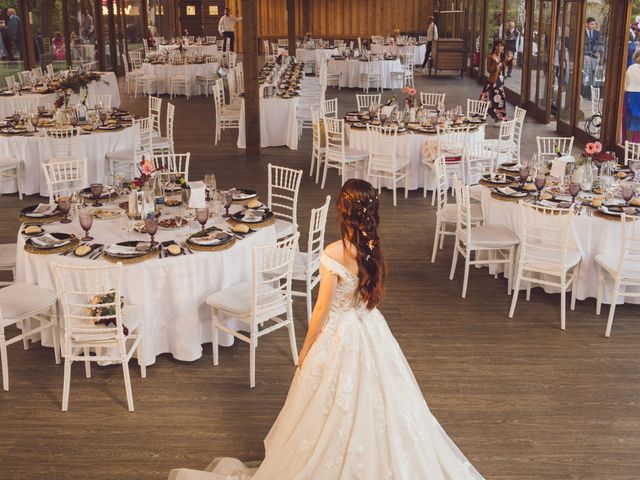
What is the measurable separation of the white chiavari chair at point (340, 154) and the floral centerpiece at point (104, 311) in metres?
5.15

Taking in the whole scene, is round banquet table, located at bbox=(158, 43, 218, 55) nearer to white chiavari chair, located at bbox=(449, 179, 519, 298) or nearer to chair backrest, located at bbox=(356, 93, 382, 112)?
chair backrest, located at bbox=(356, 93, 382, 112)

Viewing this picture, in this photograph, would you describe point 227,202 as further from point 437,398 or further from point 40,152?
point 40,152

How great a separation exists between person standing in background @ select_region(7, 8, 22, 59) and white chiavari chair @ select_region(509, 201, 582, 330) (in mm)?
12180

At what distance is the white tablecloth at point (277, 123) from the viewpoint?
12.6 metres

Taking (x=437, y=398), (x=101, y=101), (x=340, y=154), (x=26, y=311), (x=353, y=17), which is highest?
(x=353, y=17)

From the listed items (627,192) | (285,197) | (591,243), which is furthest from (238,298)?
(627,192)

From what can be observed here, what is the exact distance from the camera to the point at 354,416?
12.1ft

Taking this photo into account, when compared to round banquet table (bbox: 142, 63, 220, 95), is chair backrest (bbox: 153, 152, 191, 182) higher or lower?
lower

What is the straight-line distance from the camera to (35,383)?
17.5 feet

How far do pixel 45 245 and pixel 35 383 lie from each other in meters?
0.91

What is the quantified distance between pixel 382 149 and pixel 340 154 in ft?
1.80

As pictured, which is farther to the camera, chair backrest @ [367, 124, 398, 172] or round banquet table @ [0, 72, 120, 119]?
round banquet table @ [0, 72, 120, 119]

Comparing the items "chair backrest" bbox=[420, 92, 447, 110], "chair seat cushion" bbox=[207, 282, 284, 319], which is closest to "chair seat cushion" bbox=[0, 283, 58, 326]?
"chair seat cushion" bbox=[207, 282, 284, 319]

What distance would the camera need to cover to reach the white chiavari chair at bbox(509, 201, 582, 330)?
240 inches
